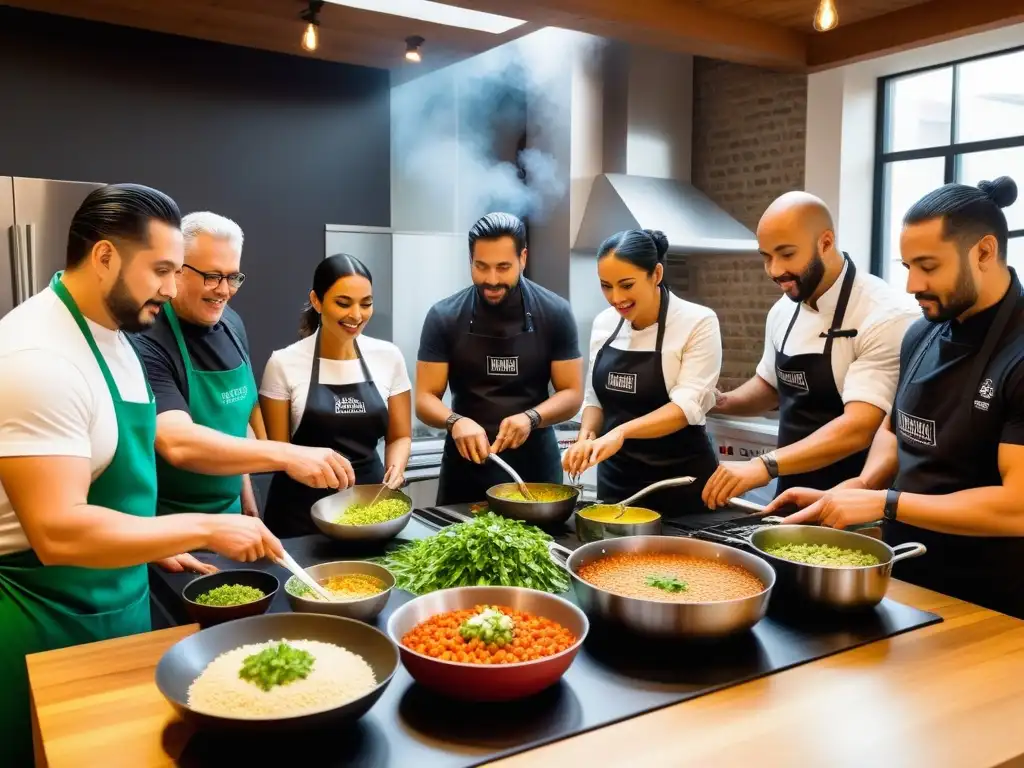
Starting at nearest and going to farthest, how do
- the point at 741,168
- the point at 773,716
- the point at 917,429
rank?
the point at 773,716 < the point at 917,429 < the point at 741,168

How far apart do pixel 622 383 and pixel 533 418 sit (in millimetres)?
358

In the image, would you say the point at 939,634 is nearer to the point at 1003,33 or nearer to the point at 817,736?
the point at 817,736

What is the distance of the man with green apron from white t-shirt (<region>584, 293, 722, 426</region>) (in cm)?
168

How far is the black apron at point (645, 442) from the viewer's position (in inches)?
116

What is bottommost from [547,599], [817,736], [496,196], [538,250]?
[817,736]

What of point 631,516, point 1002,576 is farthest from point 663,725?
point 1002,576

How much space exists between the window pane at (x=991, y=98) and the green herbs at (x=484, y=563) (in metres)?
4.46

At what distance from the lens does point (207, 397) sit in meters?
2.55

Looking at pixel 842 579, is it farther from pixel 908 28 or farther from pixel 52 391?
pixel 908 28

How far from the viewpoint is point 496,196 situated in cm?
564

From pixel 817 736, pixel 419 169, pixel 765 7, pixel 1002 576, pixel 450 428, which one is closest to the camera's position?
pixel 817 736

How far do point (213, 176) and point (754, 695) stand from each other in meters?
4.39

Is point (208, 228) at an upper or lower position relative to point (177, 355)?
upper

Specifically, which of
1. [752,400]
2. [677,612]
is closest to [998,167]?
[752,400]
